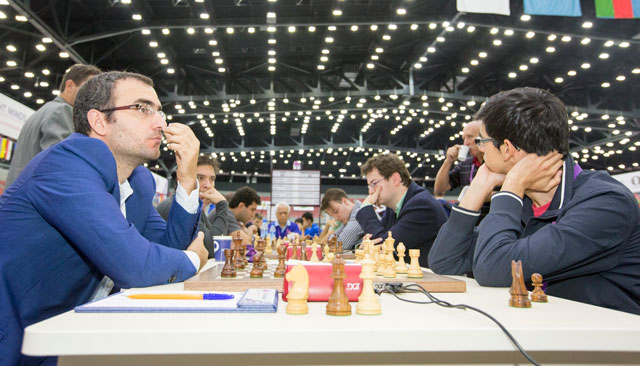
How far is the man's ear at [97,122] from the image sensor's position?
150 cm

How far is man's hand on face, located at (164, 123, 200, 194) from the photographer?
1.62 metres

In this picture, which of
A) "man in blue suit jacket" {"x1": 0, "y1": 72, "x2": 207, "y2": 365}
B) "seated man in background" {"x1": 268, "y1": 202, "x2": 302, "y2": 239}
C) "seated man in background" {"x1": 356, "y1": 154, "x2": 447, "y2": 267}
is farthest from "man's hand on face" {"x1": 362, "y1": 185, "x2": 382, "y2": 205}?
"seated man in background" {"x1": 268, "y1": 202, "x2": 302, "y2": 239}

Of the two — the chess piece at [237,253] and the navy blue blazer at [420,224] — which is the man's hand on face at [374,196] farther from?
the chess piece at [237,253]

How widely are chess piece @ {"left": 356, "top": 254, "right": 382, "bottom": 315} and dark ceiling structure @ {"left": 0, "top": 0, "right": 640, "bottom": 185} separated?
731 centimetres

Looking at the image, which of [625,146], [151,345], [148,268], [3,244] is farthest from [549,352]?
[625,146]

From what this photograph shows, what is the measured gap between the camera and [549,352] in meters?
0.78

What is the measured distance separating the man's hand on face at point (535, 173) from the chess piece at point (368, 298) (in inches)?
27.3

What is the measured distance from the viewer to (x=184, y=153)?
5.34ft

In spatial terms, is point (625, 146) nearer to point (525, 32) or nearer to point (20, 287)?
point (525, 32)

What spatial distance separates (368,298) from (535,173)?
2.78 ft

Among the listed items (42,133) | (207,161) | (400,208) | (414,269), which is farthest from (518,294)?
(207,161)

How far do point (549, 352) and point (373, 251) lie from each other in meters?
1.14

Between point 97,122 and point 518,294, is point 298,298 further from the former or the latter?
point 97,122

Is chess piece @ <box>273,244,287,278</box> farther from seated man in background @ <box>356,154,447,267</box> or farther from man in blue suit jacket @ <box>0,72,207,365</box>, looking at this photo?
seated man in background @ <box>356,154,447,267</box>
